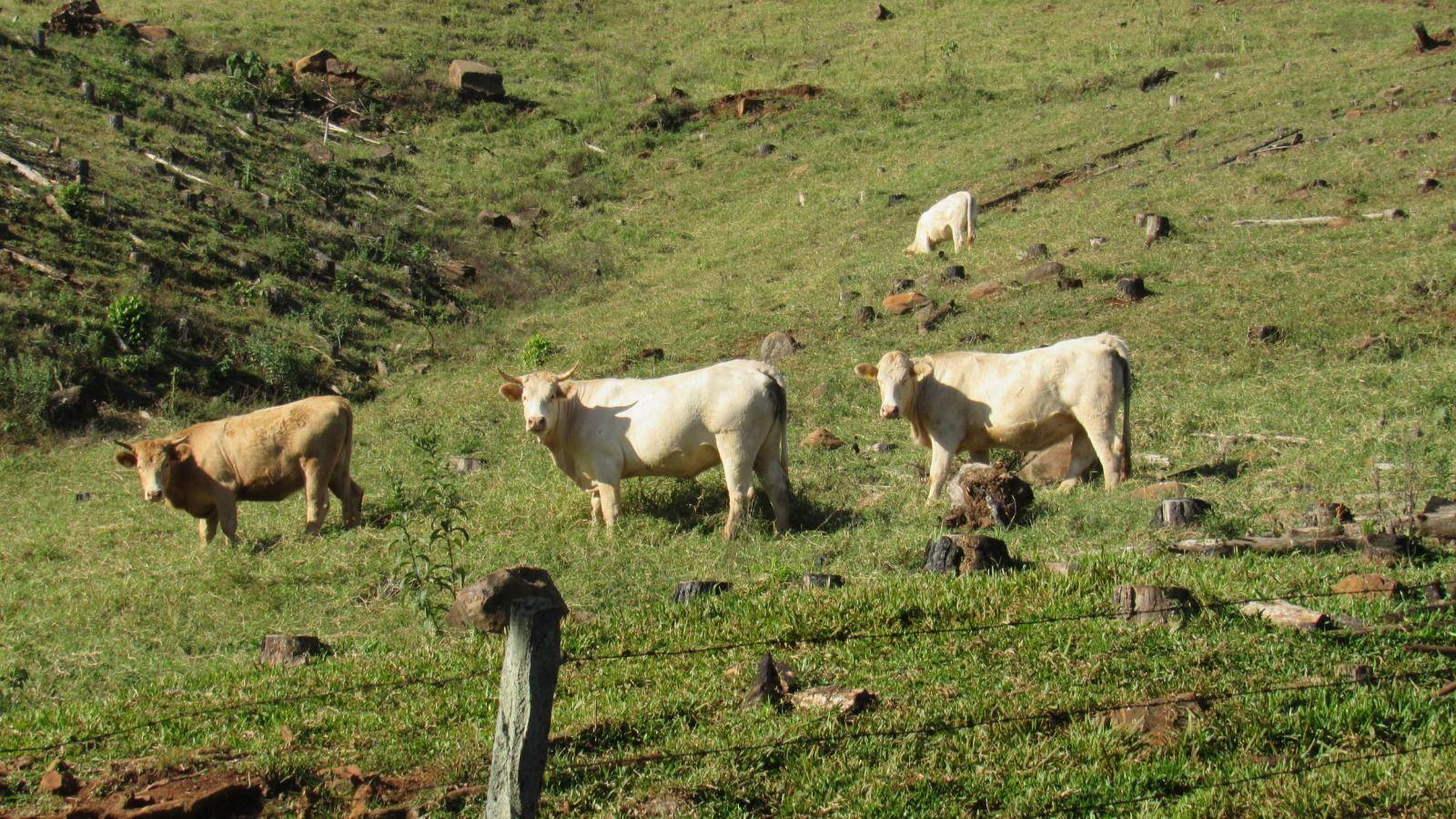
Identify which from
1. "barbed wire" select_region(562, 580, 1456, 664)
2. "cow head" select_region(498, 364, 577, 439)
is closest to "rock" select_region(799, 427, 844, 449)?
"cow head" select_region(498, 364, 577, 439)

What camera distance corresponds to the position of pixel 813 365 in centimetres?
1894

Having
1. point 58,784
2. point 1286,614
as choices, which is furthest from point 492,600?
point 1286,614

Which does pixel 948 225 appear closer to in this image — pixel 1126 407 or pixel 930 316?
pixel 930 316

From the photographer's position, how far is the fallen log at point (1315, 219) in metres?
20.7

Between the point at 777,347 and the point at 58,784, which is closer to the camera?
the point at 58,784

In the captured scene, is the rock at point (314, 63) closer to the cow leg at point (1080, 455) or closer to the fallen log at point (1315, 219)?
the fallen log at point (1315, 219)

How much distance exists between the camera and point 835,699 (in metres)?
6.89

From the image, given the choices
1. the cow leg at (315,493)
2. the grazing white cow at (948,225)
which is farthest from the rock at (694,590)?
the grazing white cow at (948,225)

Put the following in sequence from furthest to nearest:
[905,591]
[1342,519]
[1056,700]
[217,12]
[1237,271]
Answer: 1. [217,12]
2. [1237,271]
3. [1342,519]
4. [905,591]
5. [1056,700]

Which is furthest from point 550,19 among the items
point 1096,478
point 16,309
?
point 1096,478

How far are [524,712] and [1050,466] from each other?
9.71 metres

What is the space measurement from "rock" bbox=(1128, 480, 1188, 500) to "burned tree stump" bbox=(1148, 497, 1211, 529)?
2.99ft

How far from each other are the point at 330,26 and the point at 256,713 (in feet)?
125

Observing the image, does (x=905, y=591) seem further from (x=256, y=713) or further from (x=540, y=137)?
(x=540, y=137)
